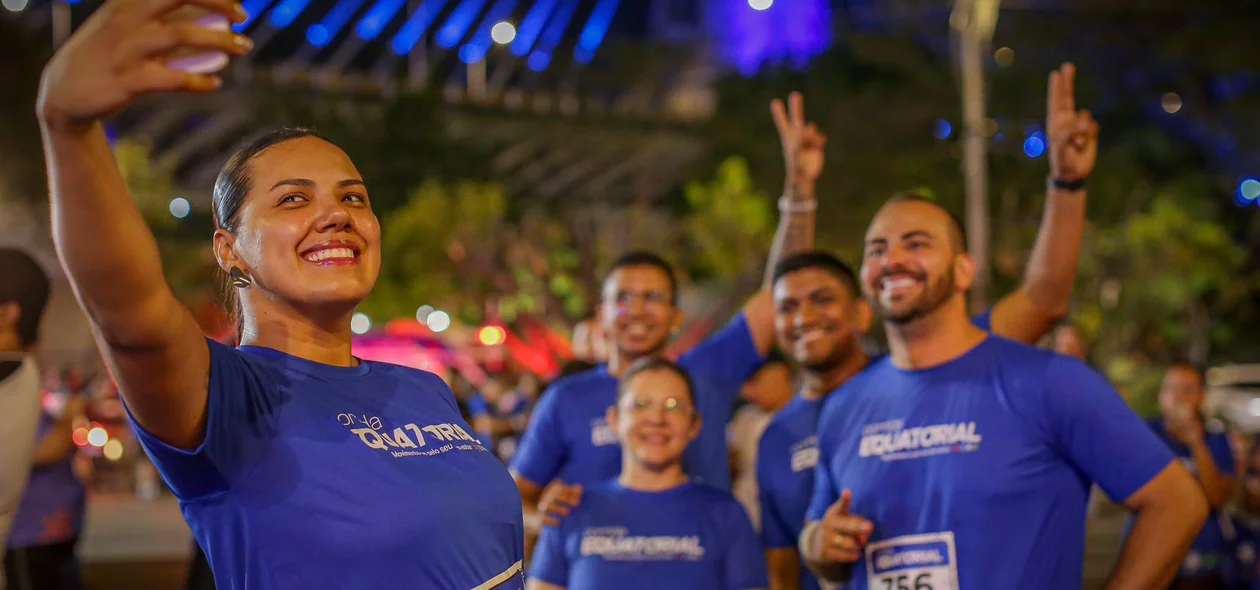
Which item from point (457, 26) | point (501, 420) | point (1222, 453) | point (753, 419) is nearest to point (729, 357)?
point (1222, 453)

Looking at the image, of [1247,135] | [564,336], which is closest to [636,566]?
[564,336]

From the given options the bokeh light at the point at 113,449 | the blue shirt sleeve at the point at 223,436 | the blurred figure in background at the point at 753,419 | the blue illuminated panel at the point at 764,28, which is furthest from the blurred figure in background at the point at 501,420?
the blue illuminated panel at the point at 764,28

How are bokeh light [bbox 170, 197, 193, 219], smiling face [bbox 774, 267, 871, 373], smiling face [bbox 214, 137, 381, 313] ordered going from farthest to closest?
bokeh light [bbox 170, 197, 193, 219]
smiling face [bbox 774, 267, 871, 373]
smiling face [bbox 214, 137, 381, 313]

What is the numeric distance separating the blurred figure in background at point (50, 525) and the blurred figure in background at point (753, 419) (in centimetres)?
349

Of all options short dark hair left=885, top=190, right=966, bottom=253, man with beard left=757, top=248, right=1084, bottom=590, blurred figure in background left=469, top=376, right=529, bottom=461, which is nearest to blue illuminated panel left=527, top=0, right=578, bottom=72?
blurred figure in background left=469, top=376, right=529, bottom=461

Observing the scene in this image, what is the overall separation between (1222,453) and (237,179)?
6698 millimetres

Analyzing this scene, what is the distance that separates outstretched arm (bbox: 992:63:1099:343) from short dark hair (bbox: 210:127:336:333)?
259 cm

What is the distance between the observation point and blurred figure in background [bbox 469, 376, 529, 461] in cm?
1163

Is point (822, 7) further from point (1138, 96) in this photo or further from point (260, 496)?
point (260, 496)

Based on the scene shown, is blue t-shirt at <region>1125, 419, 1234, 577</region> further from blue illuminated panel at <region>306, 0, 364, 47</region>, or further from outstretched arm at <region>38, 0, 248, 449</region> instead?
blue illuminated panel at <region>306, 0, 364, 47</region>

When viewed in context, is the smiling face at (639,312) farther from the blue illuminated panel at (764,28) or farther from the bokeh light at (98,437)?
the blue illuminated panel at (764,28)

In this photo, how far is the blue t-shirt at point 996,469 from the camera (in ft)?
10.6

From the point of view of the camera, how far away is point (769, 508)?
4625 mm

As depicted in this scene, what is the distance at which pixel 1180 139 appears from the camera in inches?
1577
